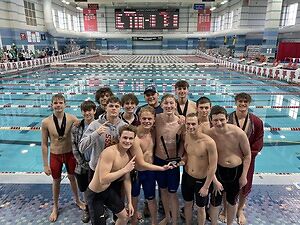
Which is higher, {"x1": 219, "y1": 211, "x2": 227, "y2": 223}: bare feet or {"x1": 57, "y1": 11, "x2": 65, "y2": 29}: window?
{"x1": 57, "y1": 11, "x2": 65, "y2": 29}: window

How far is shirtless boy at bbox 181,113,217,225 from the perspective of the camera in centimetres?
222

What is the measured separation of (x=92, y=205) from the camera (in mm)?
2240

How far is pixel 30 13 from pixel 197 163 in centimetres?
2667

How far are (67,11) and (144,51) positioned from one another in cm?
1250

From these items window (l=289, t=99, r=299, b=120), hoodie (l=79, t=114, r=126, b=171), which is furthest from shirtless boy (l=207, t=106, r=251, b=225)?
window (l=289, t=99, r=299, b=120)

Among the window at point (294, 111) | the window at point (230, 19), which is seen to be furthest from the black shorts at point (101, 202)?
the window at point (230, 19)

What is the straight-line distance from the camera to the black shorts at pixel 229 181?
2410 mm

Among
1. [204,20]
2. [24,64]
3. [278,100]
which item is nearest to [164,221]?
[278,100]

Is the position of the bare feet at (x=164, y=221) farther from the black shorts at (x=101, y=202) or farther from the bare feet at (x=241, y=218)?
the bare feet at (x=241, y=218)

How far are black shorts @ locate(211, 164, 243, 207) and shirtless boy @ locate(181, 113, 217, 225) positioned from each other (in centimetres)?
15

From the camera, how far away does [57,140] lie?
2.72 metres

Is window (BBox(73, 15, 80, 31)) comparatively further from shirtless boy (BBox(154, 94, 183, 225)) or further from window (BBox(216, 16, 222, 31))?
shirtless boy (BBox(154, 94, 183, 225))

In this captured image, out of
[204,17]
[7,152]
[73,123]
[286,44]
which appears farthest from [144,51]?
[73,123]

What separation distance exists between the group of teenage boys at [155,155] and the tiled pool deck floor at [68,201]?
0.54 ft
